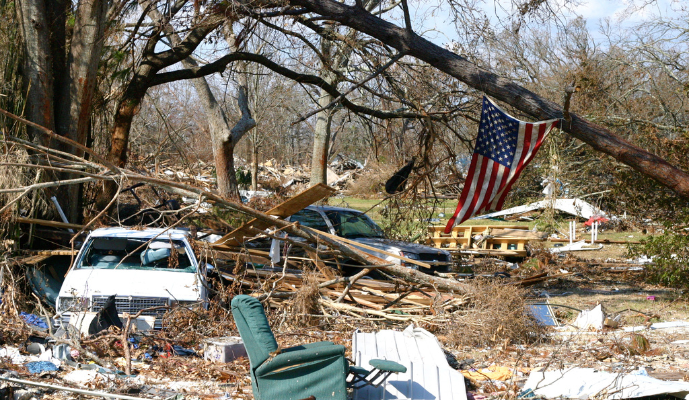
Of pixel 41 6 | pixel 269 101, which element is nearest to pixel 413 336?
pixel 41 6

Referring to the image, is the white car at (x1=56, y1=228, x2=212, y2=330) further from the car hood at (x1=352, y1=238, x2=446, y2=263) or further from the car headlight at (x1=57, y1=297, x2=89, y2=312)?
the car hood at (x1=352, y1=238, x2=446, y2=263)

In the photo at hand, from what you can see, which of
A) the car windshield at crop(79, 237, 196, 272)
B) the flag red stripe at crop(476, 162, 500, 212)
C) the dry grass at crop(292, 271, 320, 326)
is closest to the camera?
the dry grass at crop(292, 271, 320, 326)

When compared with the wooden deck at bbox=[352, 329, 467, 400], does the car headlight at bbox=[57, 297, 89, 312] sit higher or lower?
higher

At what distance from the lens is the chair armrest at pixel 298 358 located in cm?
479

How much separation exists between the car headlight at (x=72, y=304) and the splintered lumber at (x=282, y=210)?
7.90 feet

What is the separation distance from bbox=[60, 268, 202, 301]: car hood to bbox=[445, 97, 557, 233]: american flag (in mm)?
3990

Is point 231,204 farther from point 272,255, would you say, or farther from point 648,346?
point 648,346

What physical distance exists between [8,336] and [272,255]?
142 inches

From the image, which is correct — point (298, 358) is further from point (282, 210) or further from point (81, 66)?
point (81, 66)

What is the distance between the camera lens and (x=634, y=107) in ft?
67.5

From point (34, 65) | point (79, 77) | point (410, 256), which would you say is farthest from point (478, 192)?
point (34, 65)

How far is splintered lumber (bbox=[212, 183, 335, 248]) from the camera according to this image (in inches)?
364

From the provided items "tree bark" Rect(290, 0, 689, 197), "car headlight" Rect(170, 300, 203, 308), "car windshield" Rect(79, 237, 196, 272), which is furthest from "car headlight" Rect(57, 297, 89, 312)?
"tree bark" Rect(290, 0, 689, 197)

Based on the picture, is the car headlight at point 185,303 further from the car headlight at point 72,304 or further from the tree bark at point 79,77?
the tree bark at point 79,77
